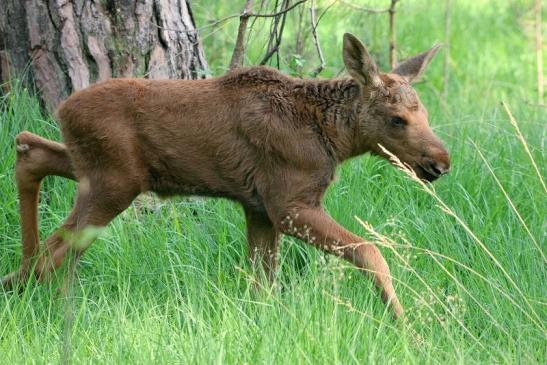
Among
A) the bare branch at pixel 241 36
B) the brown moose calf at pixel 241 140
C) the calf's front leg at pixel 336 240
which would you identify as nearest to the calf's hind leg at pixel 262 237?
the brown moose calf at pixel 241 140

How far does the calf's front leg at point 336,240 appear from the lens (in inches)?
194

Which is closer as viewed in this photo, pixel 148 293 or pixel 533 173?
pixel 148 293

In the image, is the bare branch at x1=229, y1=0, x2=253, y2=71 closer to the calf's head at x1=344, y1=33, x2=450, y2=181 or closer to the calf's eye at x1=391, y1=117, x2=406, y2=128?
the calf's head at x1=344, y1=33, x2=450, y2=181

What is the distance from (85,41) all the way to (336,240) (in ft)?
7.37

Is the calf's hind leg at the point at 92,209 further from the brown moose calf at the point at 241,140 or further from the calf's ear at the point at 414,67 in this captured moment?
the calf's ear at the point at 414,67

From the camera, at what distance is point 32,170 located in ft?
18.4

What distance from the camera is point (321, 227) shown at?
5141mm

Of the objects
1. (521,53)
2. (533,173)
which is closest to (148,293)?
(533,173)

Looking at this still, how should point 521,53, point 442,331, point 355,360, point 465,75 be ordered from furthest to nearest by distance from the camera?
1. point 521,53
2. point 465,75
3. point 442,331
4. point 355,360

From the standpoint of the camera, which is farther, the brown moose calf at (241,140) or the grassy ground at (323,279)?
the brown moose calf at (241,140)

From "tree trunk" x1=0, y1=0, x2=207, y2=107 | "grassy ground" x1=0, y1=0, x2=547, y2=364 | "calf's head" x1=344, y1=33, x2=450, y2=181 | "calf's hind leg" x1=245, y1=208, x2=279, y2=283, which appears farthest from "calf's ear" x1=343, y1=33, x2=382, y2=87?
"tree trunk" x1=0, y1=0, x2=207, y2=107

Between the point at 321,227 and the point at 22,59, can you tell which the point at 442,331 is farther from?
the point at 22,59

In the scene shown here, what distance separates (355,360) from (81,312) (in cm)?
140

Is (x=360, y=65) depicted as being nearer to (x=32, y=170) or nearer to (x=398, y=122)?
(x=398, y=122)
